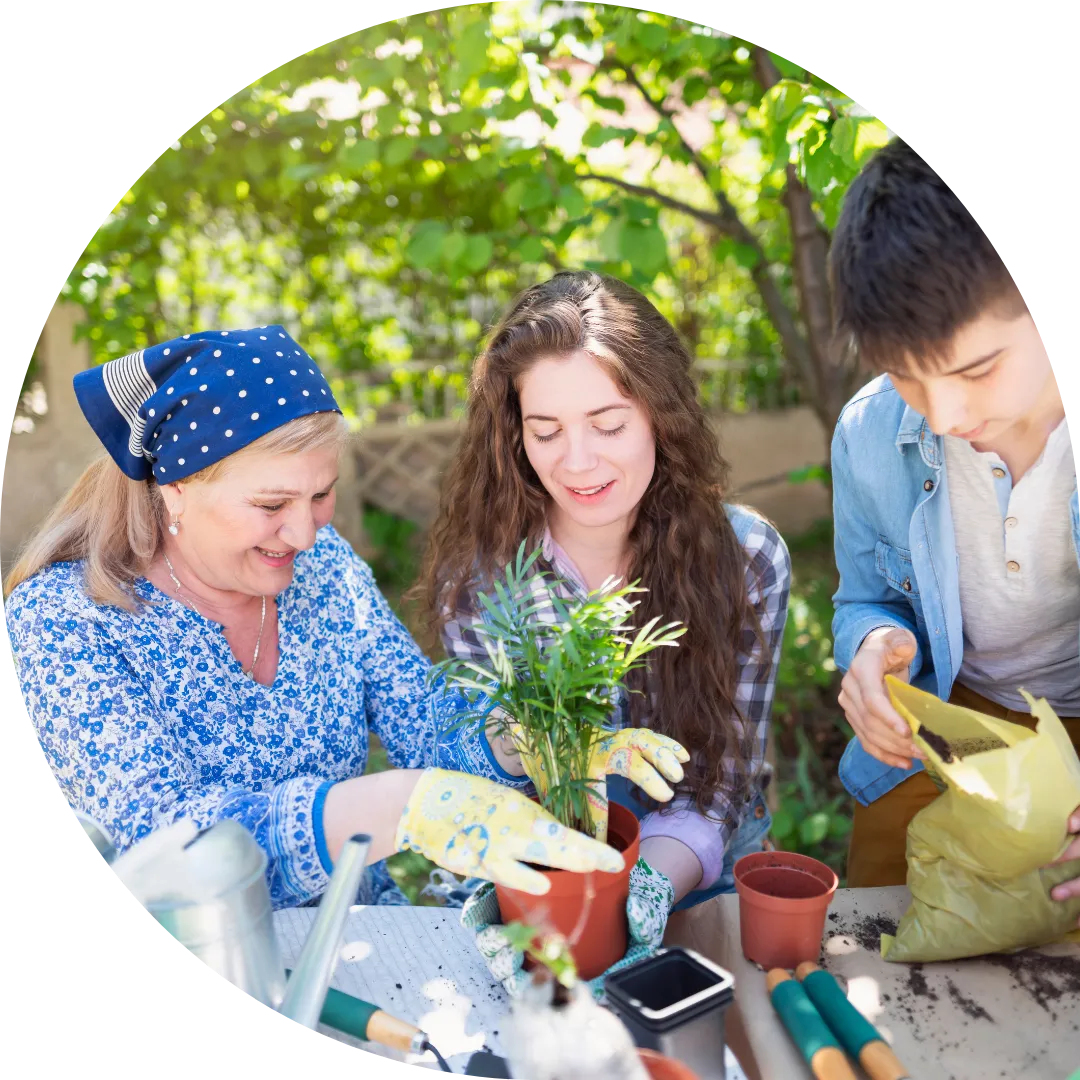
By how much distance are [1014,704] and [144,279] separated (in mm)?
3303

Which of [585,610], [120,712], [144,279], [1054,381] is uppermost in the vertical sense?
[144,279]

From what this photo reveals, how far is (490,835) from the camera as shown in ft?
3.22

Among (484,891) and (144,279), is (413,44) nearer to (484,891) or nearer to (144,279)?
(484,891)

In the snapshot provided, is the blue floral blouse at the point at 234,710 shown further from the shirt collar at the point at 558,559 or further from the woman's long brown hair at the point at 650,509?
the shirt collar at the point at 558,559

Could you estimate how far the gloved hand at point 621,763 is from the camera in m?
1.06

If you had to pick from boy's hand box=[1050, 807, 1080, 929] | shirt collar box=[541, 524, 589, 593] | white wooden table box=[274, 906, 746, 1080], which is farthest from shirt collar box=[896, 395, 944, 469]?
white wooden table box=[274, 906, 746, 1080]

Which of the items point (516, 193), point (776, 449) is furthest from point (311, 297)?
point (516, 193)

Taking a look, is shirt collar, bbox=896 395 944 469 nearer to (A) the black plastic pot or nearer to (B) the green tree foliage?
(B) the green tree foliage

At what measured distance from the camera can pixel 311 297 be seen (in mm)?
5246

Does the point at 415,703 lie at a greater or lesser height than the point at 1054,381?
lesser

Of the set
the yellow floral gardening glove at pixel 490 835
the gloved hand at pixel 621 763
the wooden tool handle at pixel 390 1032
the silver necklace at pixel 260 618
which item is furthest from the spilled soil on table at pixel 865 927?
the silver necklace at pixel 260 618

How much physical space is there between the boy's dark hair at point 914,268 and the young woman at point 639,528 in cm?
53

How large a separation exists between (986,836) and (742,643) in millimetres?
611

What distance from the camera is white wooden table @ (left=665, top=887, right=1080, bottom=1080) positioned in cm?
100
